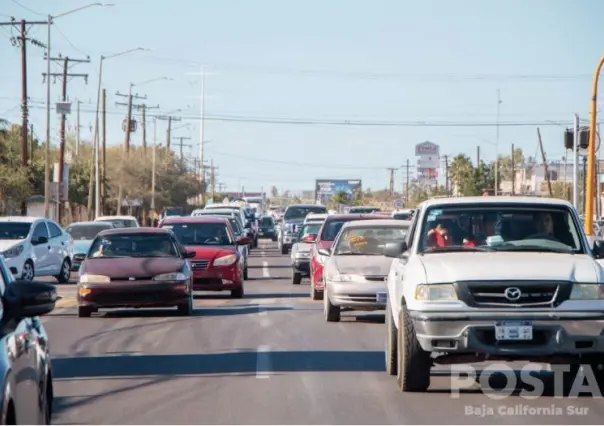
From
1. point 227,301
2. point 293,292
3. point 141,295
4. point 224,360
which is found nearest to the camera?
point 224,360

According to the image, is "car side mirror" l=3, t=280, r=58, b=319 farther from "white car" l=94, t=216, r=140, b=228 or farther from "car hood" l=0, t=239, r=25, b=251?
"white car" l=94, t=216, r=140, b=228

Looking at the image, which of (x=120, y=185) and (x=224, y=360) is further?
(x=120, y=185)

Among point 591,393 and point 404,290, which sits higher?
point 404,290

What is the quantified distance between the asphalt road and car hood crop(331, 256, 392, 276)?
2.73ft

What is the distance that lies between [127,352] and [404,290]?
16.6 ft

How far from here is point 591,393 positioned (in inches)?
468

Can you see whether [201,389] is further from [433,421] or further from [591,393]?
[591,393]

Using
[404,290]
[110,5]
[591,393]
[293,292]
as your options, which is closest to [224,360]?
[404,290]

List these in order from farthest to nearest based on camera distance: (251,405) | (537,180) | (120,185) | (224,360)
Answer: (537,180) < (120,185) < (224,360) < (251,405)

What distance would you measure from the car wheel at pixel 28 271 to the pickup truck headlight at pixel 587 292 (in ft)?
66.6

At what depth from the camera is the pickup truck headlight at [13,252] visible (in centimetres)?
2891

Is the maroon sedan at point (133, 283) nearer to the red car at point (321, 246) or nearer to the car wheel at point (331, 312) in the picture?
the car wheel at point (331, 312)

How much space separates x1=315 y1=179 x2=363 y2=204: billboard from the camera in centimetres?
18325

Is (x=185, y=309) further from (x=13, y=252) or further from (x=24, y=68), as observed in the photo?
(x=24, y=68)
